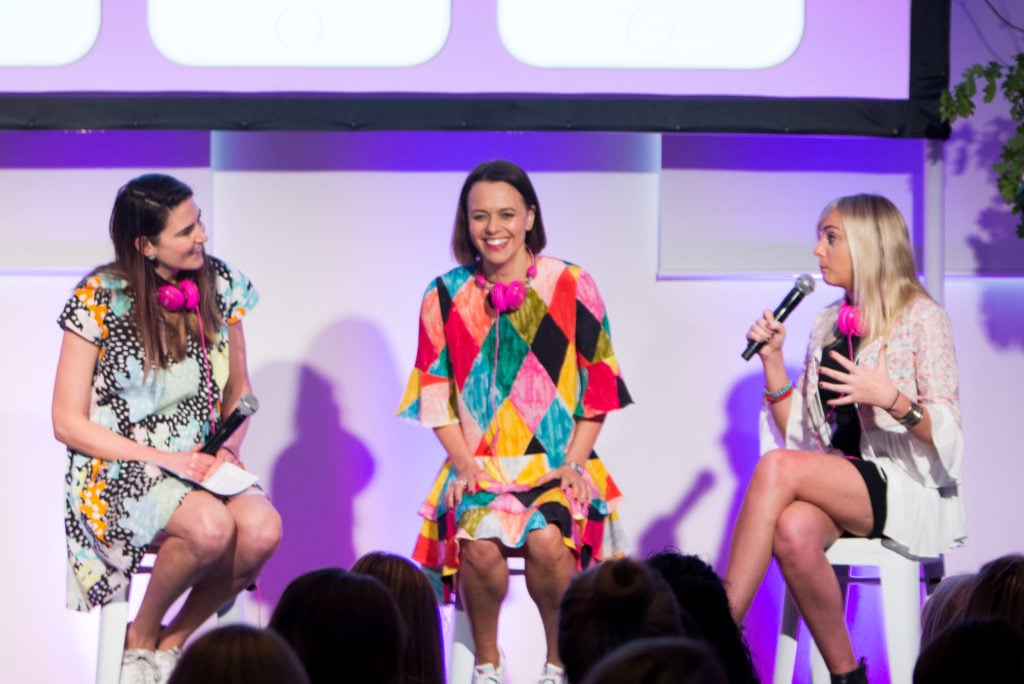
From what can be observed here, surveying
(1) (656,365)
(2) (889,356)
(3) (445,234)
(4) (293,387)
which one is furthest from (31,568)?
(2) (889,356)

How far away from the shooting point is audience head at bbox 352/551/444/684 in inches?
91.1

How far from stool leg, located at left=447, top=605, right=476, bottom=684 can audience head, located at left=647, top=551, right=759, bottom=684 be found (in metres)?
1.11

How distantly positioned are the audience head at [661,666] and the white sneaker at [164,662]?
196 centimetres

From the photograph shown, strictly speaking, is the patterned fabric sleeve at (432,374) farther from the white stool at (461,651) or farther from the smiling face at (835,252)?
the smiling face at (835,252)

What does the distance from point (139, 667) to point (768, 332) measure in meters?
1.66

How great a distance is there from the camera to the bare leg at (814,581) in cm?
319

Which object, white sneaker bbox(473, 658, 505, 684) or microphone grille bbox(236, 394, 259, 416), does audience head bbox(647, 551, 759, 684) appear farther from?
microphone grille bbox(236, 394, 259, 416)

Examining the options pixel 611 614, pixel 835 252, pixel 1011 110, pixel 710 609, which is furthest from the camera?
pixel 1011 110

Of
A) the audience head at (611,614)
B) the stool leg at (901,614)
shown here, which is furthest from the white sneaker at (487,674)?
the audience head at (611,614)

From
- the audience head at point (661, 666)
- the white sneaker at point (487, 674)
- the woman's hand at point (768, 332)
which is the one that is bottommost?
the white sneaker at point (487, 674)

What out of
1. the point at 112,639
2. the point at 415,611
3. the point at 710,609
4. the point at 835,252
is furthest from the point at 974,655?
the point at 112,639

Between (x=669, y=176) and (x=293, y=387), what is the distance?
129 cm

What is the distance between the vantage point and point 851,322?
11.4 ft

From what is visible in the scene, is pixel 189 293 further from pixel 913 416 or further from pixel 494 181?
pixel 913 416
